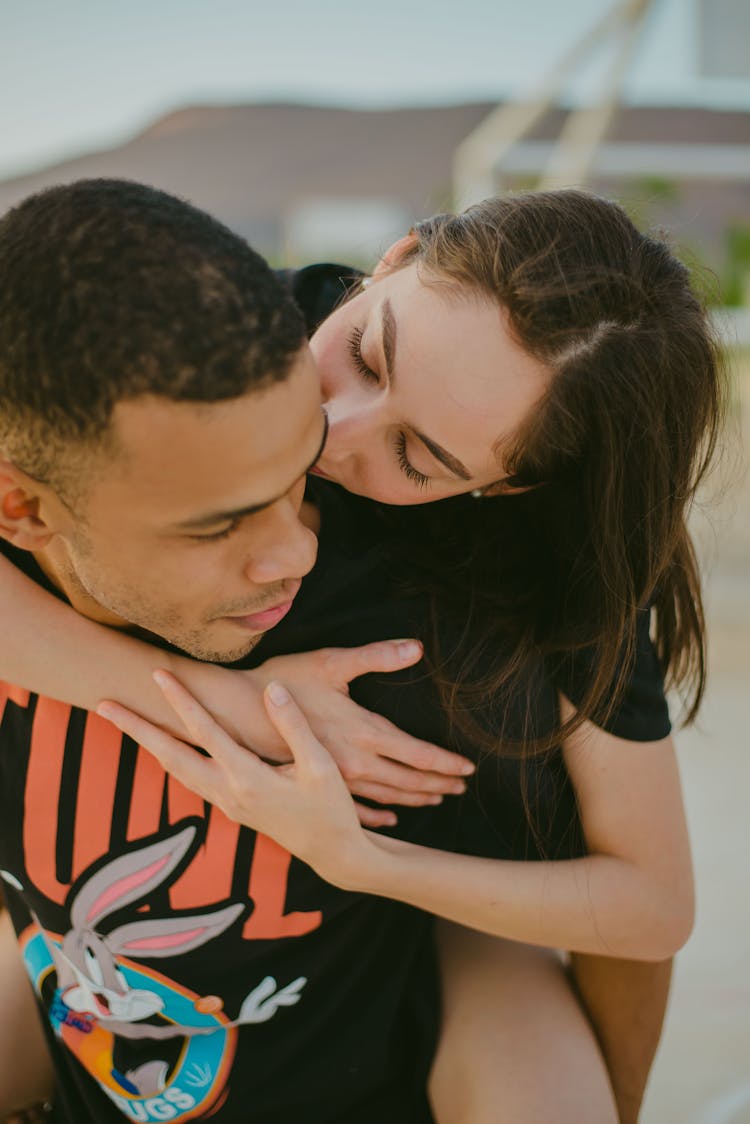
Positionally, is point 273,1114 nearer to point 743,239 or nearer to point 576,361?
point 576,361

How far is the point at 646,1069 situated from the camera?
1.25 metres

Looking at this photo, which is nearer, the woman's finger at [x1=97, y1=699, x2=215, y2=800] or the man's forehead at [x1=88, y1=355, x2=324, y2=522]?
the man's forehead at [x1=88, y1=355, x2=324, y2=522]

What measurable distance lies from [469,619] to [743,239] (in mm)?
6952

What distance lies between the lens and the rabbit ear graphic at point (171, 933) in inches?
38.6

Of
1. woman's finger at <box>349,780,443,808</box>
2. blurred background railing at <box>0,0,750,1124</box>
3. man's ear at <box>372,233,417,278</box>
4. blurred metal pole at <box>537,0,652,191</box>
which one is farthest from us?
blurred metal pole at <box>537,0,652,191</box>

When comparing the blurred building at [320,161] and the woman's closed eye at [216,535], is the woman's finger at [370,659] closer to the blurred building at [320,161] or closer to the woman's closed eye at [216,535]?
the woman's closed eye at [216,535]

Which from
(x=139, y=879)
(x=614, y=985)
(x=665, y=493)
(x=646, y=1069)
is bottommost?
(x=646, y=1069)

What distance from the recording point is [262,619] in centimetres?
91

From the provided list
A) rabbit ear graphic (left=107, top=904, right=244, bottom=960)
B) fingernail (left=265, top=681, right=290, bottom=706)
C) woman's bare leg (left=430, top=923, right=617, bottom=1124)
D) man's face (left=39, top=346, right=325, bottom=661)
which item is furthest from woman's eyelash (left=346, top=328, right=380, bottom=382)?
woman's bare leg (left=430, top=923, right=617, bottom=1124)

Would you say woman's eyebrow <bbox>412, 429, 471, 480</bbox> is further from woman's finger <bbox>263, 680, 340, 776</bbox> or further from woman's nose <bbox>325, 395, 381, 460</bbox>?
woman's finger <bbox>263, 680, 340, 776</bbox>

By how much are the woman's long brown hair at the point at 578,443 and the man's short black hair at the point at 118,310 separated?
1.15 ft

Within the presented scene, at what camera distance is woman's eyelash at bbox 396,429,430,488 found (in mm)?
1030

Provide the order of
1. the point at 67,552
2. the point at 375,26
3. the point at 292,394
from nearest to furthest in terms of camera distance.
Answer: the point at 292,394, the point at 67,552, the point at 375,26

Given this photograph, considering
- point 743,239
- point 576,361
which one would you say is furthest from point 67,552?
point 743,239
